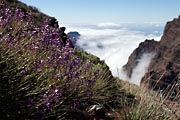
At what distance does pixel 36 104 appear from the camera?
5062mm

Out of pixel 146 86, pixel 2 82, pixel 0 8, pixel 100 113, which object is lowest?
pixel 100 113

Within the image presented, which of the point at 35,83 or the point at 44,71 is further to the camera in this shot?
the point at 44,71

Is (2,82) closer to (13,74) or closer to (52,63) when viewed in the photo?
(13,74)

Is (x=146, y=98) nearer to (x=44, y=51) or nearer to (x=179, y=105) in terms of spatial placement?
(x=179, y=105)

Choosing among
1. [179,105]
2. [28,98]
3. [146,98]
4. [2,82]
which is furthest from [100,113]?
[2,82]

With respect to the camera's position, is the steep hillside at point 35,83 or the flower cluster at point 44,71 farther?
the flower cluster at point 44,71

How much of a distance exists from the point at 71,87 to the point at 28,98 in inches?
60.4

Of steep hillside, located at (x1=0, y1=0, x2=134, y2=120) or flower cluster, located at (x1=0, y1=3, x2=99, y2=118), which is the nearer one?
steep hillside, located at (x1=0, y1=0, x2=134, y2=120)

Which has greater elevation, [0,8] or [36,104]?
[0,8]

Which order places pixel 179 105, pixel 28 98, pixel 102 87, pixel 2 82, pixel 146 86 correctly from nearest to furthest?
pixel 2 82 → pixel 28 98 → pixel 179 105 → pixel 146 86 → pixel 102 87

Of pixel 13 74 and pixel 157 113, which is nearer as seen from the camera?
pixel 13 74

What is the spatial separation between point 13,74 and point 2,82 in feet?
1.03

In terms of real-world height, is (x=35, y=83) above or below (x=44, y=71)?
below

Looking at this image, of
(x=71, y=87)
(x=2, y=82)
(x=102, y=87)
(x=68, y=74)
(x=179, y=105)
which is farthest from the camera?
(x=102, y=87)
